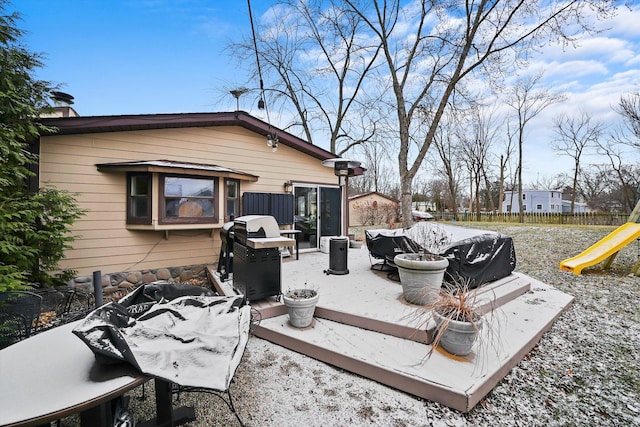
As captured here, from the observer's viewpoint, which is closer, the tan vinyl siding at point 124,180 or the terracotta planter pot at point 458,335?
the terracotta planter pot at point 458,335

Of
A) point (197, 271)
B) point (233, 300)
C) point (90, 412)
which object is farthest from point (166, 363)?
point (197, 271)

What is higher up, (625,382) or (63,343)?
(63,343)

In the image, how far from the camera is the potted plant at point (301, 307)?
2.91 meters

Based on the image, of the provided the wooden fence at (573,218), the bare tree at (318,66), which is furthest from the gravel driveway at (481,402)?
the wooden fence at (573,218)

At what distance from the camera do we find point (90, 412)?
130 centimetres

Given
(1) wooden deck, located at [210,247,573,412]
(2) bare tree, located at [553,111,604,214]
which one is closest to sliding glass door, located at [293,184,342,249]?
(1) wooden deck, located at [210,247,573,412]

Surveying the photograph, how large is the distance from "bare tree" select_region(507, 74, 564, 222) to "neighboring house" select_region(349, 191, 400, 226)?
8.66 meters

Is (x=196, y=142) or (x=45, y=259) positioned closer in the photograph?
(x=45, y=259)

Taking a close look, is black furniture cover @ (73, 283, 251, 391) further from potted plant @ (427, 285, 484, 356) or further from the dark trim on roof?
the dark trim on roof

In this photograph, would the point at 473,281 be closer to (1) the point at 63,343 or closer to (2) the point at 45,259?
(1) the point at 63,343

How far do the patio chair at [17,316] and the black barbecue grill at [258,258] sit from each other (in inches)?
71.4

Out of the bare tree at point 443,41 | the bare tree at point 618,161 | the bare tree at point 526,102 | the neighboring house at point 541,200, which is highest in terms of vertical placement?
the bare tree at point 526,102

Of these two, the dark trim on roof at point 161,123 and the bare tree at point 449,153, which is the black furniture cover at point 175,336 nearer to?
the dark trim on roof at point 161,123

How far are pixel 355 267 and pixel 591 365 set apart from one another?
10.8 ft
